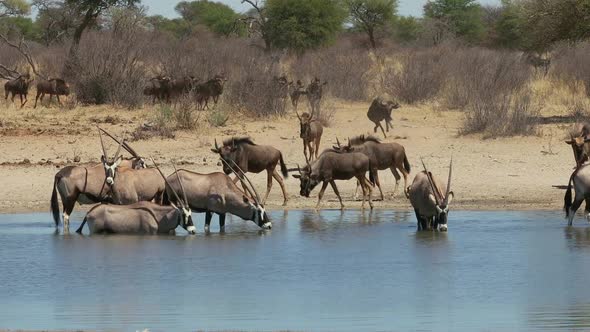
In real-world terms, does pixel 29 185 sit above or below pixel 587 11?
below

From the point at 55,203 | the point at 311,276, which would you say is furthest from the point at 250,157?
the point at 311,276

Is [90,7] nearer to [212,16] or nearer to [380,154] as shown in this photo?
[380,154]

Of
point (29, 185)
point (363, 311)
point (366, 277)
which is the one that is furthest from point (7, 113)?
point (363, 311)

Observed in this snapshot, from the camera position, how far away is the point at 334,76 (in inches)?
1232

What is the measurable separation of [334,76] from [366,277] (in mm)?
19449

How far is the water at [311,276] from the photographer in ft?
32.0

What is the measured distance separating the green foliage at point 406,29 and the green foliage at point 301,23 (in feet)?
45.2

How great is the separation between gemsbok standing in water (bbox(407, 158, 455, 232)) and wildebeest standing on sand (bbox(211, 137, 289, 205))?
315 cm

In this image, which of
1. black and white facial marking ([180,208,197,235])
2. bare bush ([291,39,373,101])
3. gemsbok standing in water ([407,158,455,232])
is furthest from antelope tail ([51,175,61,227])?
bare bush ([291,39,373,101])

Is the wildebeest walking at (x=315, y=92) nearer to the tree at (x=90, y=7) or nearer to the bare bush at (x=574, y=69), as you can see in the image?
the bare bush at (x=574, y=69)

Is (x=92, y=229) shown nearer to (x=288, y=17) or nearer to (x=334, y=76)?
(x=334, y=76)

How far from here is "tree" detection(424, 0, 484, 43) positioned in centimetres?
5919

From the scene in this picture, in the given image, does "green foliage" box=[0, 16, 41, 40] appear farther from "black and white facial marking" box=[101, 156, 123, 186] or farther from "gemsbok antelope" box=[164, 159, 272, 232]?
"gemsbok antelope" box=[164, 159, 272, 232]

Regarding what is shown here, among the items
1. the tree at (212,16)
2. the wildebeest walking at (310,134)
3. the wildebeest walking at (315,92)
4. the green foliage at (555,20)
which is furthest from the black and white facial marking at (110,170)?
the tree at (212,16)
